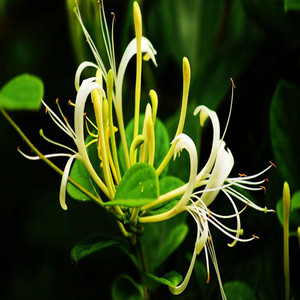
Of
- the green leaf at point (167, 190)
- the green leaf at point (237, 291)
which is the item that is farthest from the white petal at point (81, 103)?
the green leaf at point (237, 291)

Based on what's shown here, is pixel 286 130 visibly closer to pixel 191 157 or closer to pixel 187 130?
pixel 187 130

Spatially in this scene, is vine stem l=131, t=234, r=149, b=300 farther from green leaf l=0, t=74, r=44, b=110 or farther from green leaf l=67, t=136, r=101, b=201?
green leaf l=0, t=74, r=44, b=110

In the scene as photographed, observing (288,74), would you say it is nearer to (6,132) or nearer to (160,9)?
(160,9)

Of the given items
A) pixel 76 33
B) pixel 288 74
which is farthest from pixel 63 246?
pixel 288 74

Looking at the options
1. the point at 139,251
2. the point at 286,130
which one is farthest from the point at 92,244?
the point at 286,130

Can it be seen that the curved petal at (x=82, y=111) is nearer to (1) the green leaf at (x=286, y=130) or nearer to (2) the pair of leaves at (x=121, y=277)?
(2) the pair of leaves at (x=121, y=277)

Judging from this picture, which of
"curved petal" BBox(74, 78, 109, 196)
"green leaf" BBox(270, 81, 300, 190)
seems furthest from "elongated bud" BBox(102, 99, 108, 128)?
"green leaf" BBox(270, 81, 300, 190)
